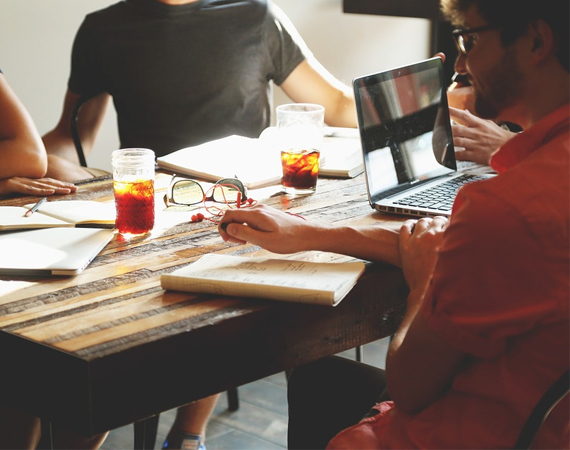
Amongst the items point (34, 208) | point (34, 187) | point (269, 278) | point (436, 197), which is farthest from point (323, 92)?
point (269, 278)

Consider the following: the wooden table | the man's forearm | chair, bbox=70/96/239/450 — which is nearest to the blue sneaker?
chair, bbox=70/96/239/450

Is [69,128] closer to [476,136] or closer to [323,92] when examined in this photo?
[323,92]

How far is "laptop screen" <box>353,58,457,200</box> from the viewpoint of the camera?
1.52 metres

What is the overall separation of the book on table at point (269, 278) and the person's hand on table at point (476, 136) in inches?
31.8

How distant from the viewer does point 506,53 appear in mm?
898

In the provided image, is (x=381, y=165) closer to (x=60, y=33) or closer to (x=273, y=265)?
(x=273, y=265)

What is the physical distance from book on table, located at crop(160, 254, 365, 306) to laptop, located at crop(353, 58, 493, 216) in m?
0.39

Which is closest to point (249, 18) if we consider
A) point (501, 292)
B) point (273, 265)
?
point (273, 265)

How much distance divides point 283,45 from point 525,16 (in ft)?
5.68

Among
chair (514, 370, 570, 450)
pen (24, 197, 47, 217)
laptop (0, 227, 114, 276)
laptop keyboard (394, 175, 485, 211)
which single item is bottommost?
chair (514, 370, 570, 450)

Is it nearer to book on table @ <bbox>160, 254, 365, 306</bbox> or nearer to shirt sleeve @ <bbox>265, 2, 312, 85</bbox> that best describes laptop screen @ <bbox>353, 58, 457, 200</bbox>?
book on table @ <bbox>160, 254, 365, 306</bbox>

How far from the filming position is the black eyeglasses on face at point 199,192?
5.12 feet

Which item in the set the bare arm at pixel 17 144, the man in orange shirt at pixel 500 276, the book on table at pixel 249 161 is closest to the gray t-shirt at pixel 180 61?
the book on table at pixel 249 161

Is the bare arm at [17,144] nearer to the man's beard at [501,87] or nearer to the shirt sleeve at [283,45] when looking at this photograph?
the shirt sleeve at [283,45]
